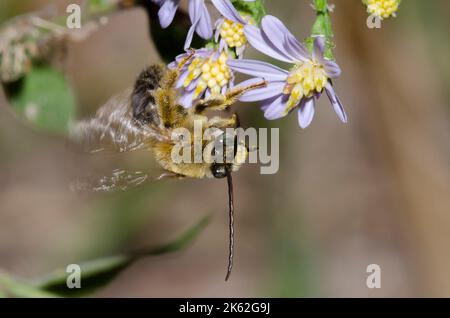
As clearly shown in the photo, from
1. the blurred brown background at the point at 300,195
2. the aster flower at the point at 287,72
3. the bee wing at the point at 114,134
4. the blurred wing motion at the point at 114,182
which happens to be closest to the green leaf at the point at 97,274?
the blurred wing motion at the point at 114,182

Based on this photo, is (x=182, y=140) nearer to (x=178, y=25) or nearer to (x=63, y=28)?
(x=178, y=25)

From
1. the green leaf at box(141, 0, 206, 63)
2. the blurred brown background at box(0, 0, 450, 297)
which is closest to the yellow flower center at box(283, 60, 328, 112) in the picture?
the green leaf at box(141, 0, 206, 63)

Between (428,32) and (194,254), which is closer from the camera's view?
(428,32)

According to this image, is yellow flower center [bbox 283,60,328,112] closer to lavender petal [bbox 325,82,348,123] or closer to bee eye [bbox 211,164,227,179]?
lavender petal [bbox 325,82,348,123]

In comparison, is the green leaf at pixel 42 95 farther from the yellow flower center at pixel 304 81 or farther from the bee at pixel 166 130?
the yellow flower center at pixel 304 81
